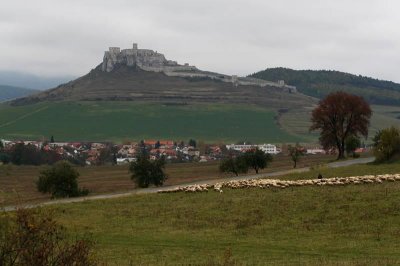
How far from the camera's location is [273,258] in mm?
22156

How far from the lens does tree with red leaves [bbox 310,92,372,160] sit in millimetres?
83625

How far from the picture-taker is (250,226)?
101 ft

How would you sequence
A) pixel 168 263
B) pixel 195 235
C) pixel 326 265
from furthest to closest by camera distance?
pixel 195 235, pixel 168 263, pixel 326 265

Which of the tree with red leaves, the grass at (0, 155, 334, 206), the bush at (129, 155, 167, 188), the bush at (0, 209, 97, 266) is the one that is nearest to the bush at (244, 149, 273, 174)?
the grass at (0, 155, 334, 206)

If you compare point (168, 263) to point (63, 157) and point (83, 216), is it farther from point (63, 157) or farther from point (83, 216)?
point (63, 157)

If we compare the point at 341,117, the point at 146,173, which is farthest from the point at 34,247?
the point at 341,117

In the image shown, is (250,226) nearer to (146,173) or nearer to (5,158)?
(146,173)

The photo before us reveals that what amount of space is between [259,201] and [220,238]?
391 inches

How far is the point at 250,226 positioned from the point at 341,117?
5707 cm

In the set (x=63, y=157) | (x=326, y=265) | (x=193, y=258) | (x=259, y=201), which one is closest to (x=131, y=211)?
(x=259, y=201)

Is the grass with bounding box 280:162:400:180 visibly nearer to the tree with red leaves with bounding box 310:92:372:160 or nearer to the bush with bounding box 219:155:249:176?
the bush with bounding box 219:155:249:176

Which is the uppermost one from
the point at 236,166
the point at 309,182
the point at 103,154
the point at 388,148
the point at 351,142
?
the point at 351,142

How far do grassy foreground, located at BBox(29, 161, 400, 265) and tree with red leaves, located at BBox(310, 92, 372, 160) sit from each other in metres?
43.7

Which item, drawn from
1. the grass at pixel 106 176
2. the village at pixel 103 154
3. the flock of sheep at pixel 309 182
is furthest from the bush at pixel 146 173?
the village at pixel 103 154
